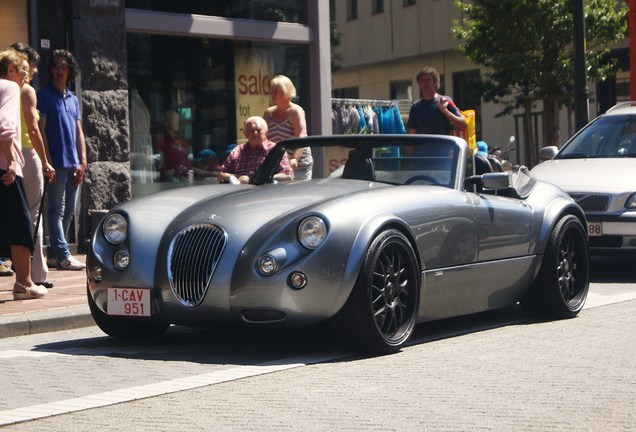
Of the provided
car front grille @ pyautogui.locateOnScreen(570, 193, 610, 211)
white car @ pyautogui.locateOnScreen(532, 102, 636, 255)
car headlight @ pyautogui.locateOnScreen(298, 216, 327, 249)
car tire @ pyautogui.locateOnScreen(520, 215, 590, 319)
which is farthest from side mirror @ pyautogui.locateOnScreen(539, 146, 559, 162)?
car headlight @ pyautogui.locateOnScreen(298, 216, 327, 249)

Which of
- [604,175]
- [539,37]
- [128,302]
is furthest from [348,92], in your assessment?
[128,302]

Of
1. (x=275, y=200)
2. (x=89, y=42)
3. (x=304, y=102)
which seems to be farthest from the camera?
(x=304, y=102)

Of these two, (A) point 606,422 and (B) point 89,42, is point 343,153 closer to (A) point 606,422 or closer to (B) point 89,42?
(A) point 606,422

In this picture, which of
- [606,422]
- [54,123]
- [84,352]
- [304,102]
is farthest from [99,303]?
[304,102]

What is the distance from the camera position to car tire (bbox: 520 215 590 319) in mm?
9125

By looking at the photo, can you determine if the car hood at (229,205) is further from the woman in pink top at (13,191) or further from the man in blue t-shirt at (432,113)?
the man in blue t-shirt at (432,113)

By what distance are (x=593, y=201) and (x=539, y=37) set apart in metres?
20.9

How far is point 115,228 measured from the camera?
7.93 m

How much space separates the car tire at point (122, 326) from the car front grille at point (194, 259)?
508 millimetres

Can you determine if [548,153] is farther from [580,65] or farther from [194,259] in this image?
[194,259]

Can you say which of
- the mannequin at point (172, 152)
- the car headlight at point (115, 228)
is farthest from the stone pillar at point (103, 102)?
the car headlight at point (115, 228)

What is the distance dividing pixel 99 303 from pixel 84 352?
30 centimetres

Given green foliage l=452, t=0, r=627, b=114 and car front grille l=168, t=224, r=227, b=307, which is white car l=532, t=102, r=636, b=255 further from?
green foliage l=452, t=0, r=627, b=114

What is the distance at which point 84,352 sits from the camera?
791cm
